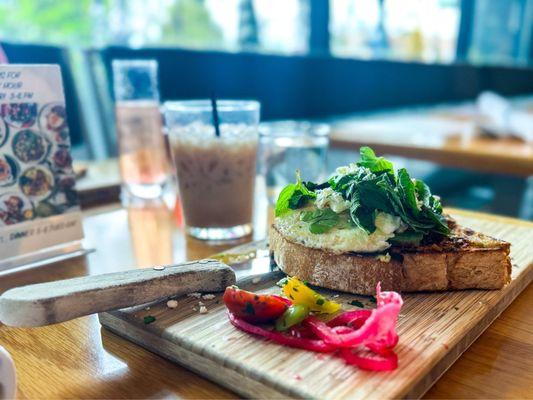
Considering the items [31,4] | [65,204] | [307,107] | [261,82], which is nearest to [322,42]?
[307,107]

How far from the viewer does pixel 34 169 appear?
1.19m

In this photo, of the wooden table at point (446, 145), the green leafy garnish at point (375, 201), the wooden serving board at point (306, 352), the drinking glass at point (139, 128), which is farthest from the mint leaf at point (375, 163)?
the wooden table at point (446, 145)

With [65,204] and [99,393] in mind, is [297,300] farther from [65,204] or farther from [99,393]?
[65,204]

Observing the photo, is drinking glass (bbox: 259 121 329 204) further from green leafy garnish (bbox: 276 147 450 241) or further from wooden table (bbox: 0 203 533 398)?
wooden table (bbox: 0 203 533 398)

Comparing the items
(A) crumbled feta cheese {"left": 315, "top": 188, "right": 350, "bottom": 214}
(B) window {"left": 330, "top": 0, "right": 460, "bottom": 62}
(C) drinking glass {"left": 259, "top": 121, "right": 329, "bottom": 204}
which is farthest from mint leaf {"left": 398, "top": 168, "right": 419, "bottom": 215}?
(B) window {"left": 330, "top": 0, "right": 460, "bottom": 62}

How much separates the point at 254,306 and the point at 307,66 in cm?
334

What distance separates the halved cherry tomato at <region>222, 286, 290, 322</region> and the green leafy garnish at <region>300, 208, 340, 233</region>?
210mm

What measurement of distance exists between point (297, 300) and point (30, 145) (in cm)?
74

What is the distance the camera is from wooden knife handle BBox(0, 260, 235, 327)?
0.72m

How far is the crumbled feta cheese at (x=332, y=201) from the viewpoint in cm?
96

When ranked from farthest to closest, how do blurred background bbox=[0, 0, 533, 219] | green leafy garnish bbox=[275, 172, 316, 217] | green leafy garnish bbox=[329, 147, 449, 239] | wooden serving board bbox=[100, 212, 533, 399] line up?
blurred background bbox=[0, 0, 533, 219], green leafy garnish bbox=[275, 172, 316, 217], green leafy garnish bbox=[329, 147, 449, 239], wooden serving board bbox=[100, 212, 533, 399]

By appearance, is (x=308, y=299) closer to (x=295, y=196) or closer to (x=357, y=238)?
(x=357, y=238)

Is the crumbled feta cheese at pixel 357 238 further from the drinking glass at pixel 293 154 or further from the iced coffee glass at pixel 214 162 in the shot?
the drinking glass at pixel 293 154

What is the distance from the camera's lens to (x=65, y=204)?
1.25 meters
